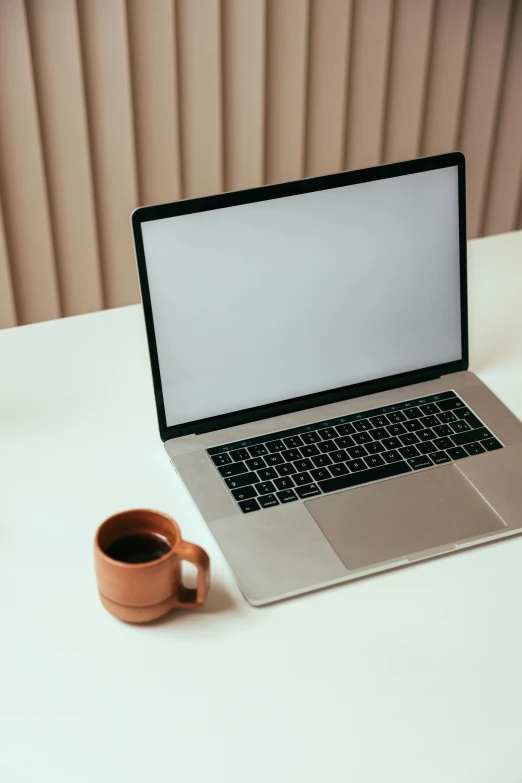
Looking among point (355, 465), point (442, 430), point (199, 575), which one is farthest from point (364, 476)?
point (199, 575)

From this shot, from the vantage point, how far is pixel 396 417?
1.06 meters

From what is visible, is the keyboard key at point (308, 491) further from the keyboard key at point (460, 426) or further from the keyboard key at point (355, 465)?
the keyboard key at point (460, 426)

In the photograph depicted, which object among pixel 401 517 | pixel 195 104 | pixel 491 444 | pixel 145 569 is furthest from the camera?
pixel 195 104

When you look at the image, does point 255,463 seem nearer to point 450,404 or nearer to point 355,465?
point 355,465

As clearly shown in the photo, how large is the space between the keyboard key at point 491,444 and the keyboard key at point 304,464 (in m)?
0.20

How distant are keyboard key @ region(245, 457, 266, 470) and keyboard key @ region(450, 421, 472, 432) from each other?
0.23m

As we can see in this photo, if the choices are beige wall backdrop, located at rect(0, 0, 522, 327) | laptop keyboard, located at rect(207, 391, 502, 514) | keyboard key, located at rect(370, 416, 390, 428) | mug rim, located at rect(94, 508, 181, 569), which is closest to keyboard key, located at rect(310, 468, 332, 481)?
laptop keyboard, located at rect(207, 391, 502, 514)

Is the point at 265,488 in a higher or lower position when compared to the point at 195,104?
lower

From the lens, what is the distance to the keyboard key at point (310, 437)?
102cm

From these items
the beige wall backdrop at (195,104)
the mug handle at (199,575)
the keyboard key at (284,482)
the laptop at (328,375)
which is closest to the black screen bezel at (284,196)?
the laptop at (328,375)

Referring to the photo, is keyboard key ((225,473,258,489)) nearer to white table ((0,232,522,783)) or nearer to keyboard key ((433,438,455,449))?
white table ((0,232,522,783))

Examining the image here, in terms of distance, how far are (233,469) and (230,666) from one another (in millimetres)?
243

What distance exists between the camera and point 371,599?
859 mm

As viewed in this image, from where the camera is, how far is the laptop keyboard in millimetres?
965
